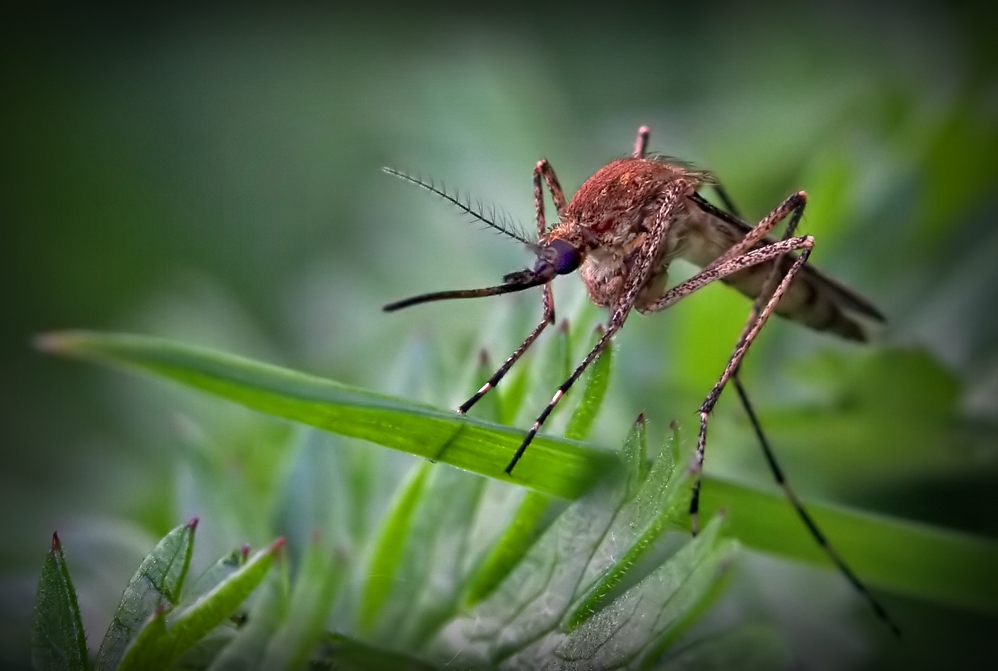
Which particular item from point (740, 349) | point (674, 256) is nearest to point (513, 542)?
point (740, 349)

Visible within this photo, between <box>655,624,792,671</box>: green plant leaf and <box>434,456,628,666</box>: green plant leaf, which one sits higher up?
<box>434,456,628,666</box>: green plant leaf

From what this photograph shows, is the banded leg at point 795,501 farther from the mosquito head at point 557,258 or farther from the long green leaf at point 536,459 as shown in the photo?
the mosquito head at point 557,258

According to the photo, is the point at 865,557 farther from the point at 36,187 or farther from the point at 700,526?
the point at 36,187

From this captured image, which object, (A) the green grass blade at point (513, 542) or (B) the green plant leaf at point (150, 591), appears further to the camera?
(A) the green grass blade at point (513, 542)

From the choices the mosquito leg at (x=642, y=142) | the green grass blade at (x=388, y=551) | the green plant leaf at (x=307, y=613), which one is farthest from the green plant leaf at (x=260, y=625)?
the mosquito leg at (x=642, y=142)

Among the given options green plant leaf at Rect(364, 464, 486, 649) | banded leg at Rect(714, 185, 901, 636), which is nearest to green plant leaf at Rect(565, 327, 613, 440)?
green plant leaf at Rect(364, 464, 486, 649)

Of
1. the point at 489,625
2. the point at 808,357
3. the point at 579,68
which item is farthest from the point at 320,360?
the point at 579,68

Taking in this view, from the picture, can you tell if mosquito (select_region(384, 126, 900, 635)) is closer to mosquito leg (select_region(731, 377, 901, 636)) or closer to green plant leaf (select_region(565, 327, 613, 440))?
mosquito leg (select_region(731, 377, 901, 636))
